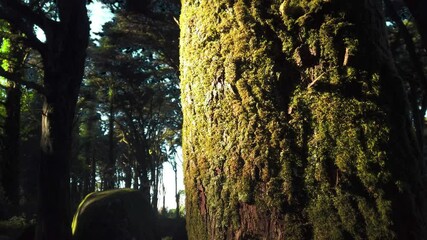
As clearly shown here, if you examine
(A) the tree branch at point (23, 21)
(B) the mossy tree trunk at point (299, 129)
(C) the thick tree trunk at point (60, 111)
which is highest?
(A) the tree branch at point (23, 21)

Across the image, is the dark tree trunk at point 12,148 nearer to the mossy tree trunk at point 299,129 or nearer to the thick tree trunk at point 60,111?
the thick tree trunk at point 60,111

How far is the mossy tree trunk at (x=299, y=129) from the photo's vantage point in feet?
4.80

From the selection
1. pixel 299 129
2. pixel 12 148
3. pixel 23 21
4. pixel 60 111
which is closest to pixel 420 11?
pixel 299 129

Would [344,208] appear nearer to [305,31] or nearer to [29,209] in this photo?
[305,31]

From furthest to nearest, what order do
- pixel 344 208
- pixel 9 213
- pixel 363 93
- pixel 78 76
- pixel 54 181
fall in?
pixel 9 213, pixel 78 76, pixel 54 181, pixel 363 93, pixel 344 208

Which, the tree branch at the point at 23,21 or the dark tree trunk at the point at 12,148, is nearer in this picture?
the tree branch at the point at 23,21

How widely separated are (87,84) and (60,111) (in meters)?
21.6

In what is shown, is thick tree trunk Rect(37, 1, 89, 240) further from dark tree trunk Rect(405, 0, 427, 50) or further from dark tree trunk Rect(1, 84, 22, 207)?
dark tree trunk Rect(1, 84, 22, 207)

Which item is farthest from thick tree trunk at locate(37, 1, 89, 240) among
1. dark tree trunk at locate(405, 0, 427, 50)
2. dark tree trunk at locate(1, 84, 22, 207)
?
dark tree trunk at locate(1, 84, 22, 207)

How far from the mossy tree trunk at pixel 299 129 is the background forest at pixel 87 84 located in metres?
0.16

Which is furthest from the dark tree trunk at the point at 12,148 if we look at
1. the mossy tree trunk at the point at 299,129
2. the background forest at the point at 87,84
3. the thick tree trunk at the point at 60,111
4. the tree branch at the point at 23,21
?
the mossy tree trunk at the point at 299,129

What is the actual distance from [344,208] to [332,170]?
0.14 m

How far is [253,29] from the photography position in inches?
68.5

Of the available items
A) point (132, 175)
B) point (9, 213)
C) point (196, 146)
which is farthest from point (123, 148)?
point (196, 146)
